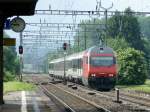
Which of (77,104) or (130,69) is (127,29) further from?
(77,104)

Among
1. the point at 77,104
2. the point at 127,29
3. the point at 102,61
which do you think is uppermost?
the point at 127,29

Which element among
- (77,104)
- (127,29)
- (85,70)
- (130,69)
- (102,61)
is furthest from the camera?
(127,29)

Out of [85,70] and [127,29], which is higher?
[127,29]

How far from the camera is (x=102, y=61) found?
43.8 m

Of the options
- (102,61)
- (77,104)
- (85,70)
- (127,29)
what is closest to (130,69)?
(85,70)

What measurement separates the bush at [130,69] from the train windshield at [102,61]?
16627 mm

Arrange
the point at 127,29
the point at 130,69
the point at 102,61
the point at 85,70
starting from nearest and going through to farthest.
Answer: the point at 102,61
the point at 85,70
the point at 130,69
the point at 127,29

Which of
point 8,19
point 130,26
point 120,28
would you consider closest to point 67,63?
point 8,19

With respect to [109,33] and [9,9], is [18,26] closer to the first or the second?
[9,9]

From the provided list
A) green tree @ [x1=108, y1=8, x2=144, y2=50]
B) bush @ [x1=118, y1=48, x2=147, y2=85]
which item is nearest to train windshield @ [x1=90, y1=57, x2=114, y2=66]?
bush @ [x1=118, y1=48, x2=147, y2=85]

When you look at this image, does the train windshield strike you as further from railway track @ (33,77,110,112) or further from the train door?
railway track @ (33,77,110,112)

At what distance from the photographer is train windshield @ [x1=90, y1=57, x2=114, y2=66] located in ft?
143

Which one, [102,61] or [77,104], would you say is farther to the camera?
[102,61]

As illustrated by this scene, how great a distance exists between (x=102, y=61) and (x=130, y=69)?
56.6ft
